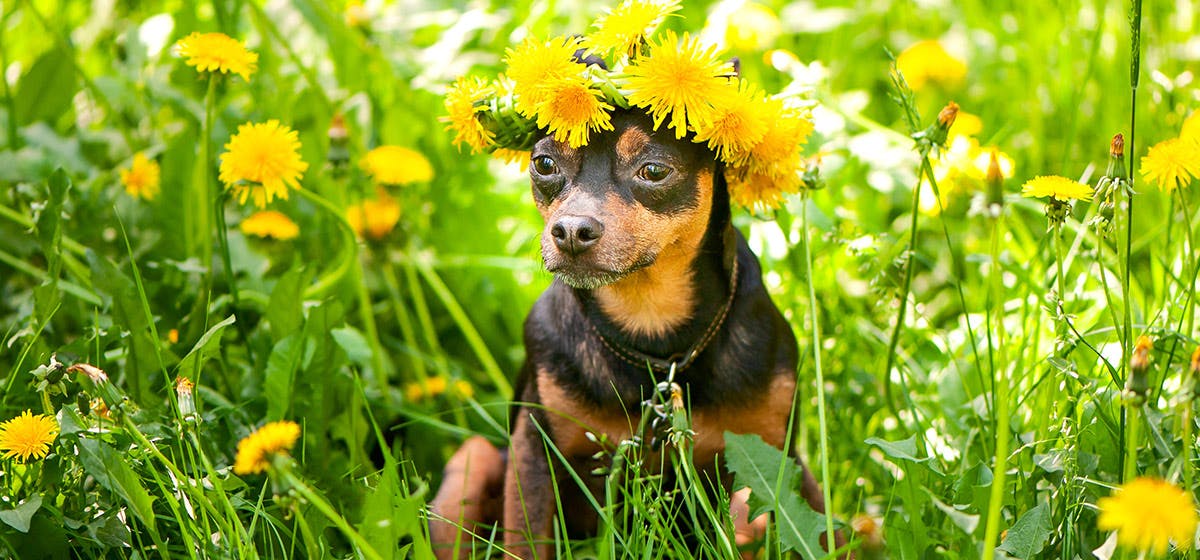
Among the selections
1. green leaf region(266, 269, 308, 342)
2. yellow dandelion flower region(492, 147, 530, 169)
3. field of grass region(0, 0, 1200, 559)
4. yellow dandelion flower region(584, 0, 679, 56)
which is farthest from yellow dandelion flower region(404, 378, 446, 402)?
yellow dandelion flower region(584, 0, 679, 56)

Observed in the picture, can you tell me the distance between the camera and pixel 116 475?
2160 mm

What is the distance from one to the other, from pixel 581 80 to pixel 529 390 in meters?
0.88

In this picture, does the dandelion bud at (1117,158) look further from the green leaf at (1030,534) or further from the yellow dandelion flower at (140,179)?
the yellow dandelion flower at (140,179)

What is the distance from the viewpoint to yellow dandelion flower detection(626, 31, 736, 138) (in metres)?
2.17

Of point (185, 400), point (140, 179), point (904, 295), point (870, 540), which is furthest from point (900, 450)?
point (140, 179)

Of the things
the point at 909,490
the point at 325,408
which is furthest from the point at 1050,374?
the point at 325,408

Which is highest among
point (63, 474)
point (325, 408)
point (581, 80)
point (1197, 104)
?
point (581, 80)

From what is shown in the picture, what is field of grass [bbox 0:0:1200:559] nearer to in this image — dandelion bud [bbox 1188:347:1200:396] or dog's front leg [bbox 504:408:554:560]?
dandelion bud [bbox 1188:347:1200:396]

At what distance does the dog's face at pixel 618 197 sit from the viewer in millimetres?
2287

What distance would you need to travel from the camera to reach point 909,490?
2.31 m

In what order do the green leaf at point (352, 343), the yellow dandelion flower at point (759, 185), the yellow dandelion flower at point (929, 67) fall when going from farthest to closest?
the yellow dandelion flower at point (929, 67) < the green leaf at point (352, 343) < the yellow dandelion flower at point (759, 185)

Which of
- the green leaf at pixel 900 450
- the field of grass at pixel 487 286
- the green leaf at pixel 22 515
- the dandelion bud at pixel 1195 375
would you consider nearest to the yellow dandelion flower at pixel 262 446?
the field of grass at pixel 487 286

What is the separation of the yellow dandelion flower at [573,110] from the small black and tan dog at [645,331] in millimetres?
108

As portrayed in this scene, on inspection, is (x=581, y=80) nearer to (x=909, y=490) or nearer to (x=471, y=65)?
(x=909, y=490)
